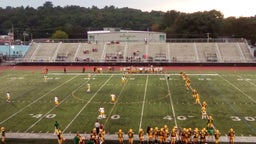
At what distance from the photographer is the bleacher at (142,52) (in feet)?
187

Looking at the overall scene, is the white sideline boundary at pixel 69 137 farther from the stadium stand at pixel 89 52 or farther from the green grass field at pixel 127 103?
the stadium stand at pixel 89 52

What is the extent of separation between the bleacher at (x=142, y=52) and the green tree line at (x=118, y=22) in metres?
25.3

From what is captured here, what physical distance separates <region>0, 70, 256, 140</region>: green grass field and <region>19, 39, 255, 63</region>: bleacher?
16.1 meters

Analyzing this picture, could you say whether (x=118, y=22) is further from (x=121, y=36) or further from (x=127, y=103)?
(x=127, y=103)

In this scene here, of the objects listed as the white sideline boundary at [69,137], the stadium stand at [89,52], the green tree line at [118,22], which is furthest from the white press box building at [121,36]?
the white sideline boundary at [69,137]

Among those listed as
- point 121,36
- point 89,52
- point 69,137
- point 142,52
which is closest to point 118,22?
point 121,36

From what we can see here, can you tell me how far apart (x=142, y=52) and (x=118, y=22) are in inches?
2780

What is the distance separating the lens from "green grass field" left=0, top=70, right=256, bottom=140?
21.3m

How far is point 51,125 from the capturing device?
21.2m

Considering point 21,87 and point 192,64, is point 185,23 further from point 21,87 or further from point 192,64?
point 21,87

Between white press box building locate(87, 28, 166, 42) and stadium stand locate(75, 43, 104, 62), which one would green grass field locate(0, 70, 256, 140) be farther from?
white press box building locate(87, 28, 166, 42)

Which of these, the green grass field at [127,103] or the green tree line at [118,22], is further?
the green tree line at [118,22]

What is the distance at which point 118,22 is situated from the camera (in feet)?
425

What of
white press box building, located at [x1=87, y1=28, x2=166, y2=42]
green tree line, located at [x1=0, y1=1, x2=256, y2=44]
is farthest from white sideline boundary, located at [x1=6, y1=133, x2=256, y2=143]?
green tree line, located at [x1=0, y1=1, x2=256, y2=44]
